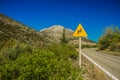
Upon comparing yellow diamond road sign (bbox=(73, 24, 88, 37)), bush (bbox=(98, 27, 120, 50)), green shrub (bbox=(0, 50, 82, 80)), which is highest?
bush (bbox=(98, 27, 120, 50))

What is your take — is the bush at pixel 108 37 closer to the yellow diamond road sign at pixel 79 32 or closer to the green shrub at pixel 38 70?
the yellow diamond road sign at pixel 79 32

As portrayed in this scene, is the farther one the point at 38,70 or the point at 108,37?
the point at 108,37

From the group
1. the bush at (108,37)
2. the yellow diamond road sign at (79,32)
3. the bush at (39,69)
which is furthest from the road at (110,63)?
the bush at (108,37)

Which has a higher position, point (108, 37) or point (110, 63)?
point (108, 37)

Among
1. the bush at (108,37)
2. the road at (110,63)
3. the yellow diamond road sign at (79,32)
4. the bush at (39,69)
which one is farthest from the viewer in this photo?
the bush at (108,37)

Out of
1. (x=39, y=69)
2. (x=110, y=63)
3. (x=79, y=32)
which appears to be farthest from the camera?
(x=110, y=63)

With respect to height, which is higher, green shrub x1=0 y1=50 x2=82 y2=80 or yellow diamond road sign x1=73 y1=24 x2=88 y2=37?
yellow diamond road sign x1=73 y1=24 x2=88 y2=37

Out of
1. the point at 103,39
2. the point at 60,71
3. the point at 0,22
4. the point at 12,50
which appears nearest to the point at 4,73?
the point at 60,71

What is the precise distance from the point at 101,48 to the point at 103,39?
3260 mm

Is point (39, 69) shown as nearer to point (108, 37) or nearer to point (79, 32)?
point (79, 32)

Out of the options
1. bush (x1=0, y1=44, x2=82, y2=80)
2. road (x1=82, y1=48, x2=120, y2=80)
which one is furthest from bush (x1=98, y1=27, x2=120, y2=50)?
bush (x1=0, y1=44, x2=82, y2=80)

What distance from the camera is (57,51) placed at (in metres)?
13.0

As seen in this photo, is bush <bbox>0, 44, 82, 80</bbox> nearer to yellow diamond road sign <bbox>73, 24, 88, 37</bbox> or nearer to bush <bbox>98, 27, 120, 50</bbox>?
yellow diamond road sign <bbox>73, 24, 88, 37</bbox>

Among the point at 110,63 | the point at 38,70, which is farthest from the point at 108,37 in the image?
the point at 38,70
